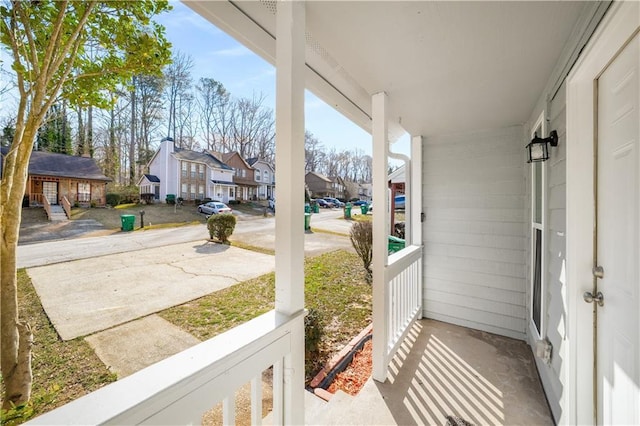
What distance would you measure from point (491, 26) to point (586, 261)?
127 cm

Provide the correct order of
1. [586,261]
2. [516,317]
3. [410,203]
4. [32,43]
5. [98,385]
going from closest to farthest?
[32,43], [98,385], [586,261], [516,317], [410,203]

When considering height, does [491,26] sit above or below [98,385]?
above

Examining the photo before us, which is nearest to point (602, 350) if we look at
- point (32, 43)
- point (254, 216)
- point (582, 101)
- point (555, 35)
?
point (582, 101)

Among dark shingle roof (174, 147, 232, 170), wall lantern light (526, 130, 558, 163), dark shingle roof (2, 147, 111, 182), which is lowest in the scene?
dark shingle roof (2, 147, 111, 182)

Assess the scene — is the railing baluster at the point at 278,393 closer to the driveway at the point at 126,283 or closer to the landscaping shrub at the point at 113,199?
the driveway at the point at 126,283

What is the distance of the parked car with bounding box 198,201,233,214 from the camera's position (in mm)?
1505

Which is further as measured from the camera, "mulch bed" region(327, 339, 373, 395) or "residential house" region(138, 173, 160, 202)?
"mulch bed" region(327, 339, 373, 395)

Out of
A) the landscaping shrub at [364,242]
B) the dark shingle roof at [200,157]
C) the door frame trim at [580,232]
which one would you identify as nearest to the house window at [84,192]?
the dark shingle roof at [200,157]

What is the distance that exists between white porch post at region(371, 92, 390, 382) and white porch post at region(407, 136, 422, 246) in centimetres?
128

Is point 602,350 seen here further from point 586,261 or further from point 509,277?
point 509,277

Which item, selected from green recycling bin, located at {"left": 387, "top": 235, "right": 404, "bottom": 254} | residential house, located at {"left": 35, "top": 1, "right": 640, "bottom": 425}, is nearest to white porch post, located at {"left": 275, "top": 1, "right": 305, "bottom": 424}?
residential house, located at {"left": 35, "top": 1, "right": 640, "bottom": 425}

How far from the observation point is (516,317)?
2736mm

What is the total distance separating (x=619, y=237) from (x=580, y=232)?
216mm

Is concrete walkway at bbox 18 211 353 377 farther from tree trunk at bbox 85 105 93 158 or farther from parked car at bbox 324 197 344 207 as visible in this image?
parked car at bbox 324 197 344 207
